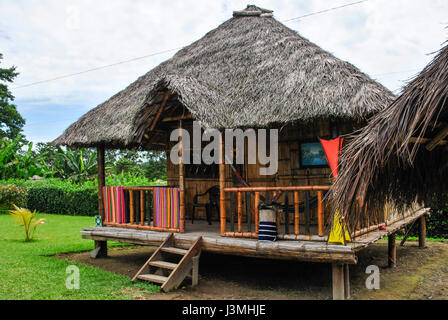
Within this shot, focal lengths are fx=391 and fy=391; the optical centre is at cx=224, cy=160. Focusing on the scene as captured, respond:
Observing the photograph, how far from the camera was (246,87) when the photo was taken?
25.4ft

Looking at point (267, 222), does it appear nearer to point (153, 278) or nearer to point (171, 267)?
point (171, 267)

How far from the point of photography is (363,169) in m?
3.59

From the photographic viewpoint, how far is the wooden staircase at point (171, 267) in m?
5.93

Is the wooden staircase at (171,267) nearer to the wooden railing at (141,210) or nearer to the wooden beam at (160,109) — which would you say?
the wooden railing at (141,210)

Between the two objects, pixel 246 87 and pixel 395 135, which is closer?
pixel 395 135

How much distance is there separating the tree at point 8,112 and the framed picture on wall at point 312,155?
2774 centimetres

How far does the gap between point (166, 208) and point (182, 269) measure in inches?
53.5

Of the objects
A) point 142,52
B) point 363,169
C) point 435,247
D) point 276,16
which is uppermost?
point 142,52

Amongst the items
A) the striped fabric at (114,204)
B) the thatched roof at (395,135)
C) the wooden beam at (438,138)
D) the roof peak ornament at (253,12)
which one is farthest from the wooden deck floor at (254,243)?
the roof peak ornament at (253,12)

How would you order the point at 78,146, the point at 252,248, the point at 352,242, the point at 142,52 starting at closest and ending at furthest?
the point at 352,242, the point at 252,248, the point at 78,146, the point at 142,52

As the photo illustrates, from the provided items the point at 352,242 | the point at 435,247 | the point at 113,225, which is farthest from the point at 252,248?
the point at 435,247

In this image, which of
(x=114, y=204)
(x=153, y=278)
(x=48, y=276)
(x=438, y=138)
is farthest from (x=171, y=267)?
(x=438, y=138)
